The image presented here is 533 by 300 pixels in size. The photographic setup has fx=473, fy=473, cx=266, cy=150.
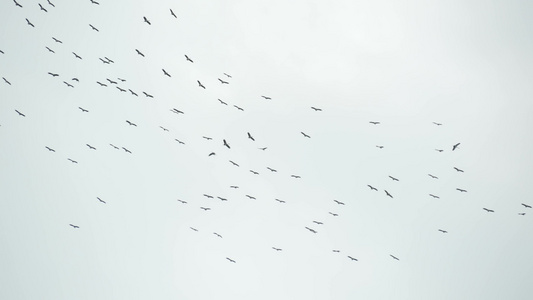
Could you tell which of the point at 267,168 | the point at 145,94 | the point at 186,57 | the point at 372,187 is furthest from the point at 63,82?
the point at 372,187

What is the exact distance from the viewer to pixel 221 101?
160 feet

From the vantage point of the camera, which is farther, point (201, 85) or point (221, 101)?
point (221, 101)

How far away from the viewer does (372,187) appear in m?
49.6

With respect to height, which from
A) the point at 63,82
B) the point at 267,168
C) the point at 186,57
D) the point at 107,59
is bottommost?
the point at 267,168

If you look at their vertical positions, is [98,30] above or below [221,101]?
above

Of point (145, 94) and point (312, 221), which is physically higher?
point (145, 94)

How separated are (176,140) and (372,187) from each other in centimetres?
2155

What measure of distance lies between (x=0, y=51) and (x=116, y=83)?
13420 millimetres

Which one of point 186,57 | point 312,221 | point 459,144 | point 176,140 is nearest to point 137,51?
point 186,57

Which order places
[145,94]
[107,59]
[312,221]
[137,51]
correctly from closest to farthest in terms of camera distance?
1. [137,51]
2. [145,94]
3. [107,59]
4. [312,221]

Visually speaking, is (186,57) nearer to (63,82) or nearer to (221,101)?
(221,101)

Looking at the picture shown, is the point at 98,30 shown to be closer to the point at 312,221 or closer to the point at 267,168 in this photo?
the point at 267,168

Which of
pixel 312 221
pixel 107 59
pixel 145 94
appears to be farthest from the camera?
pixel 312 221

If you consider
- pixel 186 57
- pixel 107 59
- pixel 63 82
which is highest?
pixel 186 57
